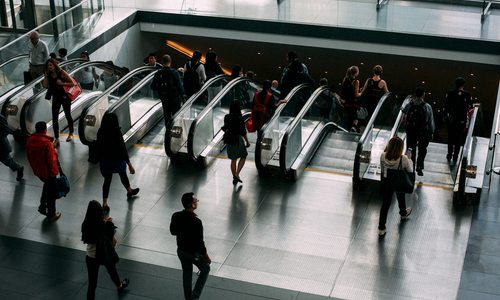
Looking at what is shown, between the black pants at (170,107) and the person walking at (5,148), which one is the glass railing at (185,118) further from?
the person walking at (5,148)

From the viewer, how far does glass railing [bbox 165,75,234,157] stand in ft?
30.2

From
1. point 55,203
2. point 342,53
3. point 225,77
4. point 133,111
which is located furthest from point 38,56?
point 342,53

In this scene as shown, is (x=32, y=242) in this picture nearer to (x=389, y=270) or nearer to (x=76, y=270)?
(x=76, y=270)

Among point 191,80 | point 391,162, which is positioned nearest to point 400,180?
point 391,162

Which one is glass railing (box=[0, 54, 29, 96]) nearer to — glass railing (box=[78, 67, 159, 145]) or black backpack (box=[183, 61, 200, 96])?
glass railing (box=[78, 67, 159, 145])

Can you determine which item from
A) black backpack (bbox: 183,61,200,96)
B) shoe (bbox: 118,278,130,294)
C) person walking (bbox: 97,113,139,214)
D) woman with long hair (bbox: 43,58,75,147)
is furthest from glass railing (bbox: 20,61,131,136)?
shoe (bbox: 118,278,130,294)

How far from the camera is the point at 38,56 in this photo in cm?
1136

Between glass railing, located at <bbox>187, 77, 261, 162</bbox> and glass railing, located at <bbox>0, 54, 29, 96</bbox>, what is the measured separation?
16.3 ft

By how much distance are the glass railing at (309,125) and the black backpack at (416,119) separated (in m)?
1.80

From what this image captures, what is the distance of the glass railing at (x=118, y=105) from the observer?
31.8ft

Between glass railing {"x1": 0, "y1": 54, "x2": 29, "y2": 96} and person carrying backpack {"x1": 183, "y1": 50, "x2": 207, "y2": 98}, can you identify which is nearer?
person carrying backpack {"x1": 183, "y1": 50, "x2": 207, "y2": 98}

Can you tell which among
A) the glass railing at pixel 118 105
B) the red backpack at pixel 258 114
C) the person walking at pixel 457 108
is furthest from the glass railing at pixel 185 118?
the person walking at pixel 457 108

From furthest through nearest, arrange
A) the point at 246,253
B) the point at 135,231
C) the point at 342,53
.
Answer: the point at 342,53, the point at 135,231, the point at 246,253

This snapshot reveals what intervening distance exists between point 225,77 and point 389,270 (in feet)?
19.1
